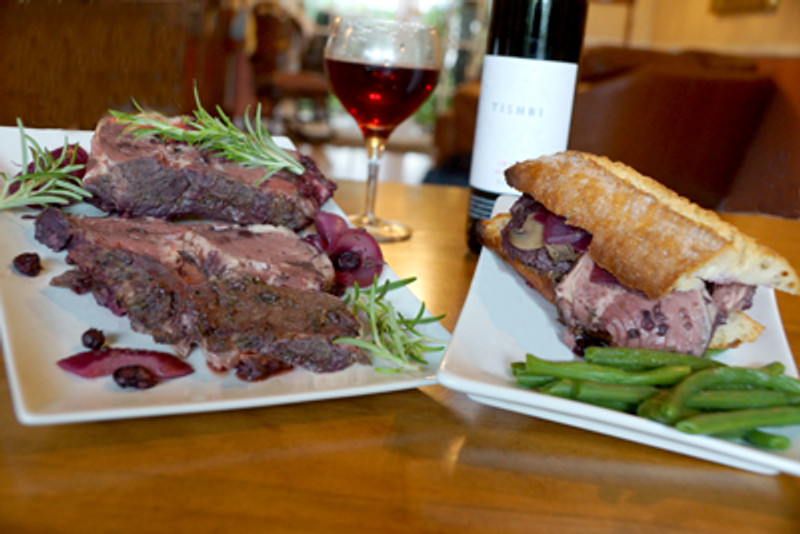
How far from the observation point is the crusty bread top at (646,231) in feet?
2.62

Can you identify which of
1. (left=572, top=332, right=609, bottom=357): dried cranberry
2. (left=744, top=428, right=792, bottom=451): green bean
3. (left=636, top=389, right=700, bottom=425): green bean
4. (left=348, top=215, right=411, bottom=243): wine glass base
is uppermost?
(left=636, top=389, right=700, bottom=425): green bean

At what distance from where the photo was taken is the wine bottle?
1241 mm

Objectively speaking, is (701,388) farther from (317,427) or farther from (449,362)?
(317,427)

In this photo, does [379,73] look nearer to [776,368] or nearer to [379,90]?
[379,90]

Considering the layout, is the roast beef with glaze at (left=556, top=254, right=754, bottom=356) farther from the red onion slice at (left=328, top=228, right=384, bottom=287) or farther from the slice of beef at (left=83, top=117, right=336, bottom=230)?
the slice of beef at (left=83, top=117, right=336, bottom=230)

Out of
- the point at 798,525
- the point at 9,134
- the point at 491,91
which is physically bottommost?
the point at 798,525

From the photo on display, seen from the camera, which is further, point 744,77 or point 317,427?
point 744,77

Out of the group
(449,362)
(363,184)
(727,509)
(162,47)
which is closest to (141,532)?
(449,362)

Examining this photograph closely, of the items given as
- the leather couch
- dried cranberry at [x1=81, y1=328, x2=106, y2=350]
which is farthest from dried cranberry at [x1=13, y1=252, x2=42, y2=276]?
the leather couch

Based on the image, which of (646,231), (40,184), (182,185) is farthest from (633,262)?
(40,184)

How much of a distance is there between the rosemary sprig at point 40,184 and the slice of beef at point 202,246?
10cm

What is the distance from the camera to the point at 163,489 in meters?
0.54

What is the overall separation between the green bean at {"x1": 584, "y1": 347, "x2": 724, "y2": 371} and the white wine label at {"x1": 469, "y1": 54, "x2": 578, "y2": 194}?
598 mm

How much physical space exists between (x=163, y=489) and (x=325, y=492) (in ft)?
0.42
